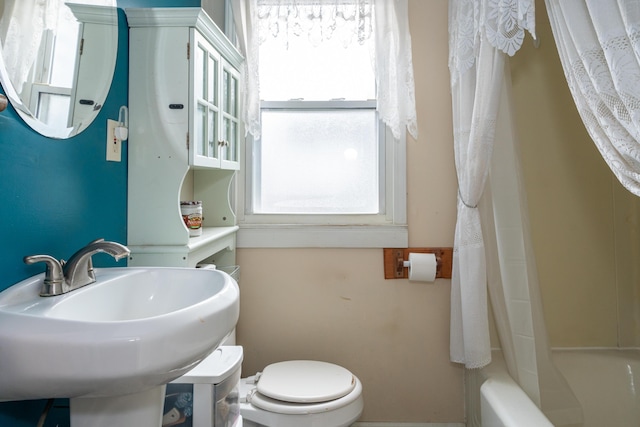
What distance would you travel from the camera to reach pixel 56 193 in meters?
0.99

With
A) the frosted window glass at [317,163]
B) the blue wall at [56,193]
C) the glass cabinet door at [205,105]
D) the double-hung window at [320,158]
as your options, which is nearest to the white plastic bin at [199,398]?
the blue wall at [56,193]

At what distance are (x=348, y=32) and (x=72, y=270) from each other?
147 cm

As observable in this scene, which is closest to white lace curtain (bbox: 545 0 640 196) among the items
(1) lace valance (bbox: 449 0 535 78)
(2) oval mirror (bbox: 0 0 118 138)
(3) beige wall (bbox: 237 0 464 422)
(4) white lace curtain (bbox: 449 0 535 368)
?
(1) lace valance (bbox: 449 0 535 78)

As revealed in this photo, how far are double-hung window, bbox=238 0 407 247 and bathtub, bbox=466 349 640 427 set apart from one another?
674 millimetres

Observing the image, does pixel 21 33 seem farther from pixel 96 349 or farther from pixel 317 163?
pixel 317 163

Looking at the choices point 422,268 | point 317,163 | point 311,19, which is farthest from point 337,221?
point 311,19

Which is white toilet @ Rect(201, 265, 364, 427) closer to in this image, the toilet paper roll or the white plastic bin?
the white plastic bin

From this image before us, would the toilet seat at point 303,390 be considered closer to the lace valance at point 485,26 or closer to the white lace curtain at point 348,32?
the white lace curtain at point 348,32

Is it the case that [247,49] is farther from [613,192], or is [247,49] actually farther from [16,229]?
[613,192]

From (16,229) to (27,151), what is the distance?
0.17 meters

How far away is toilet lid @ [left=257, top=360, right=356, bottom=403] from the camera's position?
1.44 metres

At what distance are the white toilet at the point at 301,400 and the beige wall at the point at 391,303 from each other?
34 centimetres

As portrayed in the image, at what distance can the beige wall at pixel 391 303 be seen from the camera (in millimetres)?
1905

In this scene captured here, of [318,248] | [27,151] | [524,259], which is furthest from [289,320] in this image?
[27,151]
